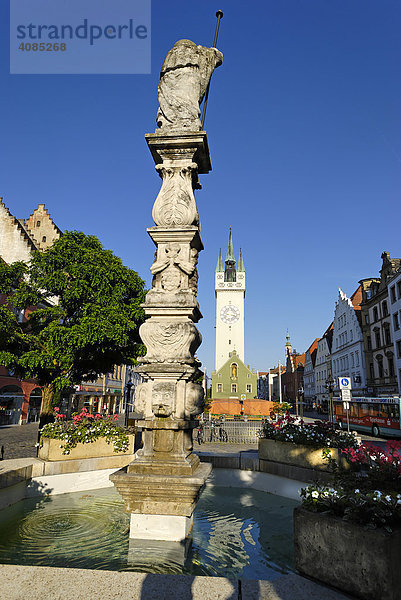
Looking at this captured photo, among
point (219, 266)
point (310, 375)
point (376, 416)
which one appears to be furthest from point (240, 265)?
point (376, 416)

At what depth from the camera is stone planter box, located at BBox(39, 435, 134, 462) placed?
22.8ft

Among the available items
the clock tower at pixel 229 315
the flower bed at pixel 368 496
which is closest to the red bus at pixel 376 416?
the flower bed at pixel 368 496

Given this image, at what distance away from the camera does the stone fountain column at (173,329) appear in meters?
4.39

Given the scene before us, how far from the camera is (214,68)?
684cm

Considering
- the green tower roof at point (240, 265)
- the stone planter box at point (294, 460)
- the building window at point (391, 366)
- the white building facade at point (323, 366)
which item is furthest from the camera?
the green tower roof at point (240, 265)

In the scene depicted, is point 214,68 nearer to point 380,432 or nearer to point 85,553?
point 85,553

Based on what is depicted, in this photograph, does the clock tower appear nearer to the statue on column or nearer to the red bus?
the red bus

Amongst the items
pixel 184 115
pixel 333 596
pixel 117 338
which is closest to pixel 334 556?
pixel 333 596

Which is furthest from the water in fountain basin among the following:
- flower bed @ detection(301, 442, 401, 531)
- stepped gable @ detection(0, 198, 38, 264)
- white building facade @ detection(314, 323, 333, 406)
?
white building facade @ detection(314, 323, 333, 406)

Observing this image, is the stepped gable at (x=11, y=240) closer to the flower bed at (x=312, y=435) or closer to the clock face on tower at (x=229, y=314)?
the flower bed at (x=312, y=435)

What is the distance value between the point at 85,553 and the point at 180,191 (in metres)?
5.11

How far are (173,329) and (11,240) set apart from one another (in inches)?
1308

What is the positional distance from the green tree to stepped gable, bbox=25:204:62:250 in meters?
23.5

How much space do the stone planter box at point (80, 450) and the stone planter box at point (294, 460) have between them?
114 inches
